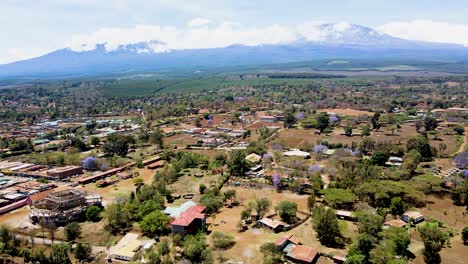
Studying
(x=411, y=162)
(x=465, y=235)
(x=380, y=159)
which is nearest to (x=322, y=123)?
(x=380, y=159)

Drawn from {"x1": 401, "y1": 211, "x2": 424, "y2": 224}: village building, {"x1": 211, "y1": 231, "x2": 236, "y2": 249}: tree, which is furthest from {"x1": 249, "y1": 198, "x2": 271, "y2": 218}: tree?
{"x1": 401, "y1": 211, "x2": 424, "y2": 224}: village building

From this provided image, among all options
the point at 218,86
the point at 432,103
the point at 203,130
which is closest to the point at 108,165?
the point at 203,130

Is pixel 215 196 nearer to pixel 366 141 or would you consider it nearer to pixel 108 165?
pixel 108 165

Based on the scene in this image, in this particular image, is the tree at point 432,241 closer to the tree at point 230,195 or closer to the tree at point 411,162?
the tree at point 411,162

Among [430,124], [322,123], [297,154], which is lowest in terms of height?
[297,154]

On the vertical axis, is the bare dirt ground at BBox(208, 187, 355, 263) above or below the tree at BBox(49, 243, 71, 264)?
below

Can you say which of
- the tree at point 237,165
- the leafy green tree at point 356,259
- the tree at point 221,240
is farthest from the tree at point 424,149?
the tree at point 221,240

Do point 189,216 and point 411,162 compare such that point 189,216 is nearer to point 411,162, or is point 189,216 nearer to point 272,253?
point 272,253

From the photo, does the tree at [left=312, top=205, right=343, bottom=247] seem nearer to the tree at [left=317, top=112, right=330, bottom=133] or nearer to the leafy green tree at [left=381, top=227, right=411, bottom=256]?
the leafy green tree at [left=381, top=227, right=411, bottom=256]
